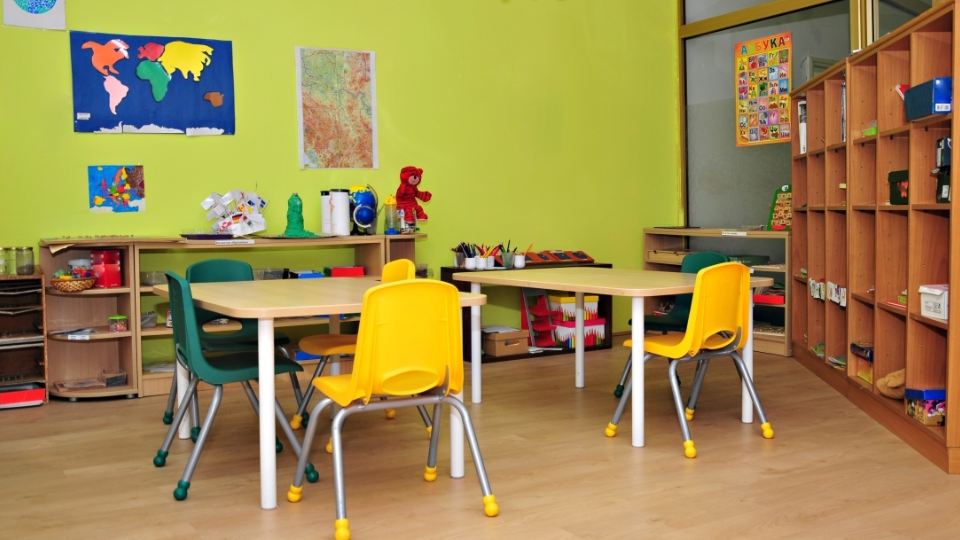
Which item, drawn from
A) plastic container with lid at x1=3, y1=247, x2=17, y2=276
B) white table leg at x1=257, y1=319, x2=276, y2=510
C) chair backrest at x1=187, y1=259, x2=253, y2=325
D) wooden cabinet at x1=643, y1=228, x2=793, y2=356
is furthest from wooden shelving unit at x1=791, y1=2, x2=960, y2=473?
plastic container with lid at x1=3, y1=247, x2=17, y2=276

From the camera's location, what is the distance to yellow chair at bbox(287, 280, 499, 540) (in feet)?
9.27

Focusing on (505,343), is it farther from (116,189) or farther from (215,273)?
(116,189)

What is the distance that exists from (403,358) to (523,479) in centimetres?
85

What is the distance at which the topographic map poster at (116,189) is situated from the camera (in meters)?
5.24

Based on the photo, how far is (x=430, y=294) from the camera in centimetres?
291

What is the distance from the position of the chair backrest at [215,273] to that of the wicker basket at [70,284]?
2.27ft

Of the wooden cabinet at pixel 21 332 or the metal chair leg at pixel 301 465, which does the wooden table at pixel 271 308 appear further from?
the wooden cabinet at pixel 21 332

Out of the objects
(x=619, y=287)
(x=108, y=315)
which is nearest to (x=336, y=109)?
(x=108, y=315)

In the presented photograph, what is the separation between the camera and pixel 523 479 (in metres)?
3.43

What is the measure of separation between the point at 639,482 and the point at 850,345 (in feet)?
6.24

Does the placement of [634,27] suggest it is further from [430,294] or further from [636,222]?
[430,294]

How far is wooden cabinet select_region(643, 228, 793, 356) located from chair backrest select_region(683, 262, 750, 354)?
227 centimetres

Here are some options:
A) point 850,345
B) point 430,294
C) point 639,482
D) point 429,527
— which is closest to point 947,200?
Answer: point 850,345

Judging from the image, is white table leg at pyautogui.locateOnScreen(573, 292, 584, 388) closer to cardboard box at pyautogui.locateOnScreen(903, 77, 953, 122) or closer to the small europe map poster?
cardboard box at pyautogui.locateOnScreen(903, 77, 953, 122)
